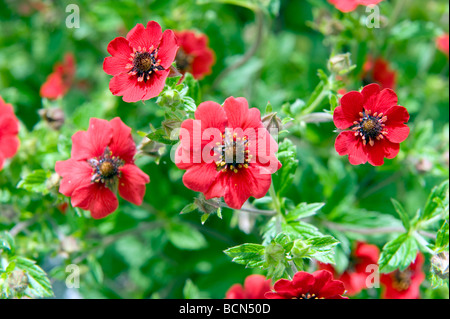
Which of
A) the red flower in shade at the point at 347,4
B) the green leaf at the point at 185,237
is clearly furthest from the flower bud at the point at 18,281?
the red flower in shade at the point at 347,4

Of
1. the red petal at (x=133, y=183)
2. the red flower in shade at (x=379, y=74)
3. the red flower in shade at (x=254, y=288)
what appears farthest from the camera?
the red flower in shade at (x=379, y=74)

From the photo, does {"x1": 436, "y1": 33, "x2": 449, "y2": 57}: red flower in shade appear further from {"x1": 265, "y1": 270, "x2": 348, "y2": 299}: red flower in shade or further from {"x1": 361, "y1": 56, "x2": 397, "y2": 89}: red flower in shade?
{"x1": 265, "y1": 270, "x2": 348, "y2": 299}: red flower in shade

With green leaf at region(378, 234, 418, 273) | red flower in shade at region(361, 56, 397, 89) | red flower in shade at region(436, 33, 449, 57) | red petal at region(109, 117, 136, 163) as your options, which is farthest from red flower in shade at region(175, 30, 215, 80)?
red flower in shade at region(436, 33, 449, 57)

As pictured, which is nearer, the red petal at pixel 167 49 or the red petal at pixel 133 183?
the red petal at pixel 167 49

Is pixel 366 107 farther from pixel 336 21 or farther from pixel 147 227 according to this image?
pixel 147 227

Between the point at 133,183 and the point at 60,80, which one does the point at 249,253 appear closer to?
the point at 133,183

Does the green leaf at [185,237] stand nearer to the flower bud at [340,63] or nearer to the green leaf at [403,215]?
the green leaf at [403,215]
